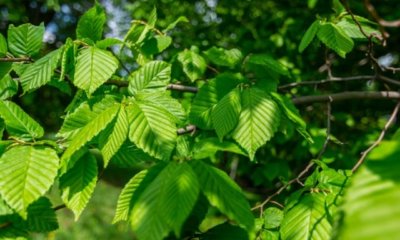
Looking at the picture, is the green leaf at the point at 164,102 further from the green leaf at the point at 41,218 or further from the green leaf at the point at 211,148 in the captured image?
the green leaf at the point at 41,218

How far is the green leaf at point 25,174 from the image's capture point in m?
0.93

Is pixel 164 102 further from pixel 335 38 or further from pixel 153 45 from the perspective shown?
pixel 335 38

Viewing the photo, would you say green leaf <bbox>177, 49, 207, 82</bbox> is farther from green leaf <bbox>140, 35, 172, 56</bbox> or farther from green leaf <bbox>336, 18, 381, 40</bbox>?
green leaf <bbox>336, 18, 381, 40</bbox>

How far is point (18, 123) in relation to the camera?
116 cm

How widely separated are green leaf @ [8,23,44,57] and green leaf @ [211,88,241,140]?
685mm

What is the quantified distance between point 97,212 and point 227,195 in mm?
6789

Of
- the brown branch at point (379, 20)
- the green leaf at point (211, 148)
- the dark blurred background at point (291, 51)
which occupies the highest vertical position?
the brown branch at point (379, 20)

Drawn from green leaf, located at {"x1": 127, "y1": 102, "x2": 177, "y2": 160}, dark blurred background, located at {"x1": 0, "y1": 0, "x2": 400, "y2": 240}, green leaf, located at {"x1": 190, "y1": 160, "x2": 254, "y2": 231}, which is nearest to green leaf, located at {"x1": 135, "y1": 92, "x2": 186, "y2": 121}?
green leaf, located at {"x1": 127, "y1": 102, "x2": 177, "y2": 160}

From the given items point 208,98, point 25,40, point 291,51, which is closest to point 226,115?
point 208,98

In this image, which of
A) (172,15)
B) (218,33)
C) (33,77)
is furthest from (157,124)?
(172,15)

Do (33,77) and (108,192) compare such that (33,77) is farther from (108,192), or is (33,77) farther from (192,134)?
(108,192)

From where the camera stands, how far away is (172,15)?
4480 mm

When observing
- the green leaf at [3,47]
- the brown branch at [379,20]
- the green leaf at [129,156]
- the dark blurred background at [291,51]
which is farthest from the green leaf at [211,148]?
the dark blurred background at [291,51]

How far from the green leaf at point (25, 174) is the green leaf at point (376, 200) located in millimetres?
693
